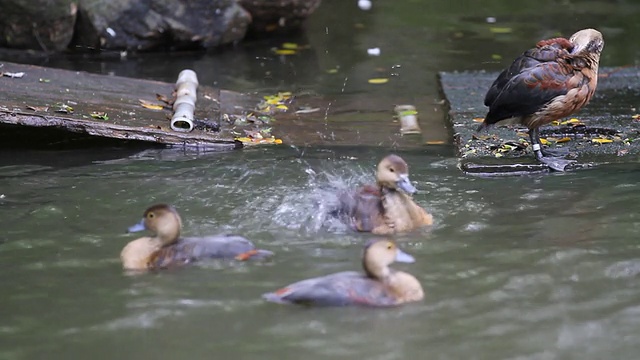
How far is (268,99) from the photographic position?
1074 cm

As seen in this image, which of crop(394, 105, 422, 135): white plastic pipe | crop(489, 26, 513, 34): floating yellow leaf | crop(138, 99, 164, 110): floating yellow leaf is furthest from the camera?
crop(489, 26, 513, 34): floating yellow leaf

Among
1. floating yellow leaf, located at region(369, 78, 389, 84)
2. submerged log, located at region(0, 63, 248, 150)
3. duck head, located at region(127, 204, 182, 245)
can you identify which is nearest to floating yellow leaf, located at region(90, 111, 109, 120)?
submerged log, located at region(0, 63, 248, 150)

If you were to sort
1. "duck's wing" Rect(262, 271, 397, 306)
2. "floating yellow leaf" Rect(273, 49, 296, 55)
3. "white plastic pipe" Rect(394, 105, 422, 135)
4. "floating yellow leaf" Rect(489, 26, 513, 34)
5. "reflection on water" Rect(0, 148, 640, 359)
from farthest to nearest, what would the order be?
"floating yellow leaf" Rect(489, 26, 513, 34), "floating yellow leaf" Rect(273, 49, 296, 55), "white plastic pipe" Rect(394, 105, 422, 135), "duck's wing" Rect(262, 271, 397, 306), "reflection on water" Rect(0, 148, 640, 359)

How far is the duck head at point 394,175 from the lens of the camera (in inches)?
265

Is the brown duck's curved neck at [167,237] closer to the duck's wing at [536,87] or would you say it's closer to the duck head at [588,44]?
the duck's wing at [536,87]

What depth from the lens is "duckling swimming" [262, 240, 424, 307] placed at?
17.7 feet

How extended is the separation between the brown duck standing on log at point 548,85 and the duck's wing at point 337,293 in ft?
10.2

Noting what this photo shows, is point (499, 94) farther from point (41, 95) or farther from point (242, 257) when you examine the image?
point (41, 95)

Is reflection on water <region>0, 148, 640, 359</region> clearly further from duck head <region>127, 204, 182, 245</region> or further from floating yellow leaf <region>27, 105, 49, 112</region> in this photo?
floating yellow leaf <region>27, 105, 49, 112</region>

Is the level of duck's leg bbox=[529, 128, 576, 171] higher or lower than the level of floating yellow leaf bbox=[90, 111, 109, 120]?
lower

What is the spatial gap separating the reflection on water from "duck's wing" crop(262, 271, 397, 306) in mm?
54

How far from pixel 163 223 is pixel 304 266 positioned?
0.92 meters

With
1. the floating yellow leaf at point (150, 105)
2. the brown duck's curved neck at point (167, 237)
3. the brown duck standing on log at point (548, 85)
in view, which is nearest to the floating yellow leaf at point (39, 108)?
the floating yellow leaf at point (150, 105)

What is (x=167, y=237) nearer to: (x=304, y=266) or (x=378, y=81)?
(x=304, y=266)
